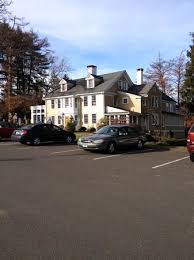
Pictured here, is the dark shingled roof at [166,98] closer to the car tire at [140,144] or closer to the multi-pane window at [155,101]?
the multi-pane window at [155,101]

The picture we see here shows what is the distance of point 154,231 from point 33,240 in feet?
6.15

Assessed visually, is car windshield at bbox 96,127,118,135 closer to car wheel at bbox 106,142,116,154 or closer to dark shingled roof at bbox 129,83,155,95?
car wheel at bbox 106,142,116,154

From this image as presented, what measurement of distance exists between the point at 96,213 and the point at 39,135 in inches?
711

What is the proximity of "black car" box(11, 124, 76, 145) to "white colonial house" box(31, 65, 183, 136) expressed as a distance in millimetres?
24327

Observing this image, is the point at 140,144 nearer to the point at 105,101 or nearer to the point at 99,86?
the point at 105,101

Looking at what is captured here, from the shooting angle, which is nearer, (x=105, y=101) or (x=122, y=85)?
(x=105, y=101)

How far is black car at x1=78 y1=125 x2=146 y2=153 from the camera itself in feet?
62.8

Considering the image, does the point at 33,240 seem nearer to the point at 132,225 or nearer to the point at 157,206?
the point at 132,225

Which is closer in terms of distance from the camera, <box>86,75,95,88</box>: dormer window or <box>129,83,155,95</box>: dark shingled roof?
<box>129,83,155,95</box>: dark shingled roof

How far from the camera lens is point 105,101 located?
5384 centimetres

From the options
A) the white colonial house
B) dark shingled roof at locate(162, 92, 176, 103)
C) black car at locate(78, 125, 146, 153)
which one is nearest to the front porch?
the white colonial house

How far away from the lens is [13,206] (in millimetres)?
7789

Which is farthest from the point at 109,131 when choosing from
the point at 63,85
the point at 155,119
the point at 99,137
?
the point at 63,85

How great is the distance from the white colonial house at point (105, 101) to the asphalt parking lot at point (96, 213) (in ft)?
126
